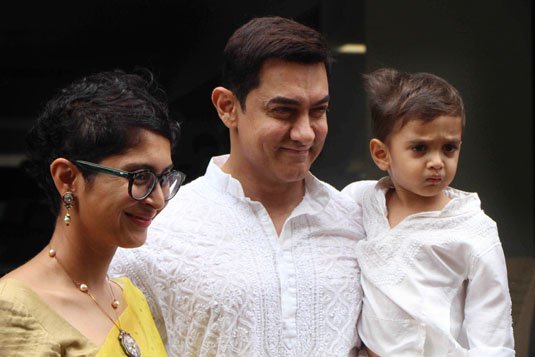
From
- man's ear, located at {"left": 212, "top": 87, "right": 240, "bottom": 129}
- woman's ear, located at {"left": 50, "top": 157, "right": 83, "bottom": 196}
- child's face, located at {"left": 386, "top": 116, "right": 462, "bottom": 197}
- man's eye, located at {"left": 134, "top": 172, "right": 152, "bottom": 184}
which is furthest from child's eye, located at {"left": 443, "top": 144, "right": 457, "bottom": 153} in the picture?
woman's ear, located at {"left": 50, "top": 157, "right": 83, "bottom": 196}

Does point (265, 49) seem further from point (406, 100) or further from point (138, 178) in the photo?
point (138, 178)

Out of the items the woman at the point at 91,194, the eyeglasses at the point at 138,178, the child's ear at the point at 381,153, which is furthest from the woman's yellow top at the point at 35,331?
the child's ear at the point at 381,153

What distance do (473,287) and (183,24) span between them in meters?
2.06

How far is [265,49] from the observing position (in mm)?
2826

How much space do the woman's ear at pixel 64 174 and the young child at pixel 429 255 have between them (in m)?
0.93

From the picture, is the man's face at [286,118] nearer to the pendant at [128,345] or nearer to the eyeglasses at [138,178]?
the eyeglasses at [138,178]

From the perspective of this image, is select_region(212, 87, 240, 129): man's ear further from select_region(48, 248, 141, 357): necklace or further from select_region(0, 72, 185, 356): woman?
select_region(48, 248, 141, 357): necklace

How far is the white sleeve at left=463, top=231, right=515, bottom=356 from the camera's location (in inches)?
105

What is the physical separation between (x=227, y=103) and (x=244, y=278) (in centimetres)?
52

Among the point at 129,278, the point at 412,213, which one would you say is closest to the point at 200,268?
the point at 129,278

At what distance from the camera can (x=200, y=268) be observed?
2736 mm

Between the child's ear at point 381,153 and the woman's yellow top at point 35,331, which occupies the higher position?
the child's ear at point 381,153

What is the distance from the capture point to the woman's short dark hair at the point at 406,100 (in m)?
2.77

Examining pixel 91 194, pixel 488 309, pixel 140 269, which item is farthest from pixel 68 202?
pixel 488 309
